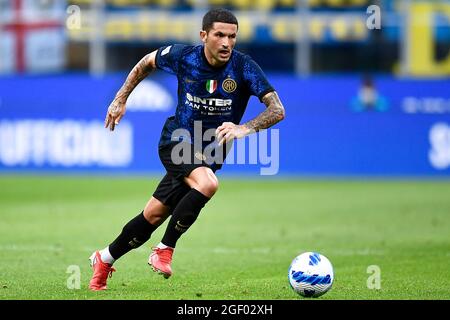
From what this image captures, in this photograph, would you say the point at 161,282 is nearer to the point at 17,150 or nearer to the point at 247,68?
the point at 247,68

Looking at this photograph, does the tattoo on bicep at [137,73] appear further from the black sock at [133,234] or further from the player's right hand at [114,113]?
the black sock at [133,234]

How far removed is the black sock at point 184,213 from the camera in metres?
8.41

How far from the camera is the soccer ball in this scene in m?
8.16

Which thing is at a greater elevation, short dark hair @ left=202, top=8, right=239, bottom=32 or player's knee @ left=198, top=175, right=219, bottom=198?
short dark hair @ left=202, top=8, right=239, bottom=32

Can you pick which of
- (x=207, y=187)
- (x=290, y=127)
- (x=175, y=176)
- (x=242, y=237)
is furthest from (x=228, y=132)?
(x=290, y=127)

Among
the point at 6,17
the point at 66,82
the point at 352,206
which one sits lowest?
the point at 352,206

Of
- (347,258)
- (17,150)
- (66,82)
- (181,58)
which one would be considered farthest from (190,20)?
(181,58)

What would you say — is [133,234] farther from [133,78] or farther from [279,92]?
[279,92]

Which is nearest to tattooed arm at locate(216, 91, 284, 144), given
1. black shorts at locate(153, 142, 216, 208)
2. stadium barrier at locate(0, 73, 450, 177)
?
black shorts at locate(153, 142, 216, 208)

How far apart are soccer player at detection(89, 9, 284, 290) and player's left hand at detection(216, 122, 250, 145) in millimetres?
174

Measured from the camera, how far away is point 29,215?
51.8 ft

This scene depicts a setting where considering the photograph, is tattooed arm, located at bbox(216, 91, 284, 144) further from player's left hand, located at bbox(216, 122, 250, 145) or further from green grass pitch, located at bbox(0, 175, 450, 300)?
green grass pitch, located at bbox(0, 175, 450, 300)

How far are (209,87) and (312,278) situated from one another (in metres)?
1.84

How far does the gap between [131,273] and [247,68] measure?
2.56 meters
